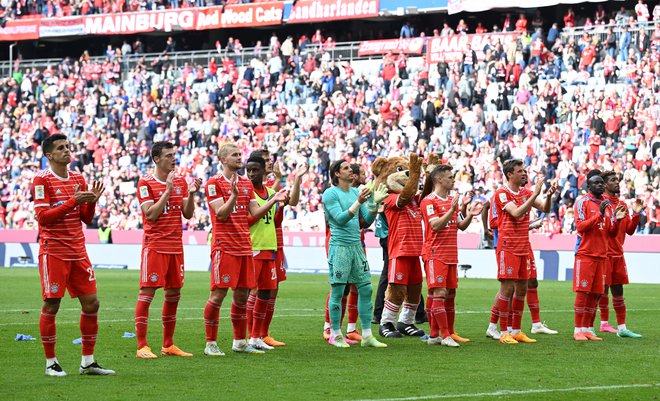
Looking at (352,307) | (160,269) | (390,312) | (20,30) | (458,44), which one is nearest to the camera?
(160,269)

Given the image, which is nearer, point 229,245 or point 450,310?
point 229,245

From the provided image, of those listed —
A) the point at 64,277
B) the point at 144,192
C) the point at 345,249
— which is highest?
the point at 144,192

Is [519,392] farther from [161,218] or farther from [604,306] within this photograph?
[604,306]

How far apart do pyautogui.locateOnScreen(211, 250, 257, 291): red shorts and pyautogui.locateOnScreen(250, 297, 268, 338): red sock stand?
→ 903mm

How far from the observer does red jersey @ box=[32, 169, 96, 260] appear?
11.1 m

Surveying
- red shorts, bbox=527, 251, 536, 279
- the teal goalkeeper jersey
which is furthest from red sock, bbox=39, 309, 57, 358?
red shorts, bbox=527, 251, 536, 279

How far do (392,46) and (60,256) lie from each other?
31.3 meters

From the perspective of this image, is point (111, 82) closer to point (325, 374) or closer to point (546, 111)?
point (546, 111)

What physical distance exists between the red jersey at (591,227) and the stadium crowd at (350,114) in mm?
13530

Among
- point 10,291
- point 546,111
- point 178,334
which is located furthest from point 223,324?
point 546,111

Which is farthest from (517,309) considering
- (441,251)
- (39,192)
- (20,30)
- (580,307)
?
(20,30)

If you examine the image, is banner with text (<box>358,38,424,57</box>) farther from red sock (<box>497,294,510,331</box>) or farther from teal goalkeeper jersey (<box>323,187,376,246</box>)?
teal goalkeeper jersey (<box>323,187,376,246</box>)

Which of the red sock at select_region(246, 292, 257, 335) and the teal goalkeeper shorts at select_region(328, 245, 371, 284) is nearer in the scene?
the teal goalkeeper shorts at select_region(328, 245, 371, 284)

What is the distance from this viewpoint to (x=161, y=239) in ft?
41.1
